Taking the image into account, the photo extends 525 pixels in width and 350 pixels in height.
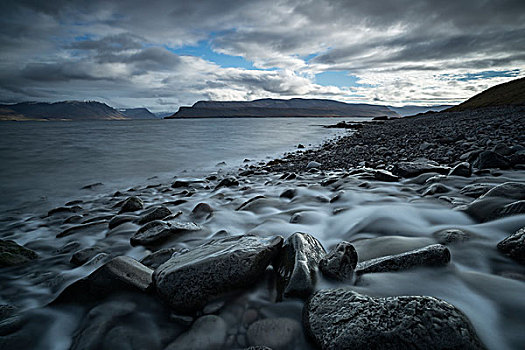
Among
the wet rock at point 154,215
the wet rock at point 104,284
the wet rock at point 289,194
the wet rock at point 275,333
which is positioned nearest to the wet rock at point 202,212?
the wet rock at point 154,215

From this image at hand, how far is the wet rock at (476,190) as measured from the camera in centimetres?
351

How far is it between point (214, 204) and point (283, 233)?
2225mm

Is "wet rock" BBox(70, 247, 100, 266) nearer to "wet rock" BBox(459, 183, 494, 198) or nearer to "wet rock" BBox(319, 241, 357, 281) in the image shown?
"wet rock" BBox(319, 241, 357, 281)

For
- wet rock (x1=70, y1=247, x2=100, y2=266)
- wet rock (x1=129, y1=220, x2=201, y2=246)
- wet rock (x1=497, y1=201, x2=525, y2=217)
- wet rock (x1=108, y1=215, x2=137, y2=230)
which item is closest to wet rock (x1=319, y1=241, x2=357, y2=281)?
wet rock (x1=497, y1=201, x2=525, y2=217)

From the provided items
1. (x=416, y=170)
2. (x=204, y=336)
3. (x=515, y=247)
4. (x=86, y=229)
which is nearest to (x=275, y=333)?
(x=204, y=336)

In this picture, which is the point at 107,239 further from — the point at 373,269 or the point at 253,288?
the point at 373,269

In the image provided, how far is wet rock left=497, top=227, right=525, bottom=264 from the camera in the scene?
73.6 inches

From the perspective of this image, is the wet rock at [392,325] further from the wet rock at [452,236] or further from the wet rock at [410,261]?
the wet rock at [452,236]

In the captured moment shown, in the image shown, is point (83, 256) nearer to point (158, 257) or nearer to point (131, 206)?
point (158, 257)

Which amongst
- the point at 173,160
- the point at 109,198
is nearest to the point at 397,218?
the point at 109,198

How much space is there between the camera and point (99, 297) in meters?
2.07

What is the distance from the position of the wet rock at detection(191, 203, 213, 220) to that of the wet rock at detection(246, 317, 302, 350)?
2746 millimetres

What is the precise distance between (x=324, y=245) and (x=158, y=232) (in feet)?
6.79

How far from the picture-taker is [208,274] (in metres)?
1.89
